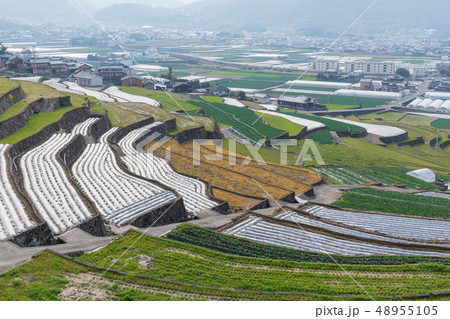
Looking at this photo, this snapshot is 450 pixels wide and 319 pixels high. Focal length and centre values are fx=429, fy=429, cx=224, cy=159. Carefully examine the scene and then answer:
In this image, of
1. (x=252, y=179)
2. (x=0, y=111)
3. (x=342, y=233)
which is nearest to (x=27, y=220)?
(x=342, y=233)

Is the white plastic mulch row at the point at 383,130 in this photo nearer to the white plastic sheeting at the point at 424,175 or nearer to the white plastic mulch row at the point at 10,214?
the white plastic sheeting at the point at 424,175

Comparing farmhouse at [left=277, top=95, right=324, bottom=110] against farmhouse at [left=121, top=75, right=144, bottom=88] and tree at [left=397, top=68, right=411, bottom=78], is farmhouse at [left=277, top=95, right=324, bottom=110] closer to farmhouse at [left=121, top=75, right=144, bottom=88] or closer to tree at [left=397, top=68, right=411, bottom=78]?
farmhouse at [left=121, top=75, right=144, bottom=88]

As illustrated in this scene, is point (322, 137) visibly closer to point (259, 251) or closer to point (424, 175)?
point (424, 175)

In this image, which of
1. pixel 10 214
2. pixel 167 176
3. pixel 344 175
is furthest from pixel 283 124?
pixel 10 214

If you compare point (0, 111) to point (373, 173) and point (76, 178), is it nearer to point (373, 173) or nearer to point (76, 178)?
point (76, 178)

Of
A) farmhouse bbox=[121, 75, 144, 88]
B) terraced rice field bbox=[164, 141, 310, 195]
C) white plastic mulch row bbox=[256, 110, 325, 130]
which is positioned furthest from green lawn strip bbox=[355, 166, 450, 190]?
farmhouse bbox=[121, 75, 144, 88]

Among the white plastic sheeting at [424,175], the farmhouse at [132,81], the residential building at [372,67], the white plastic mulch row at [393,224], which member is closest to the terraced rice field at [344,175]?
the white plastic sheeting at [424,175]
